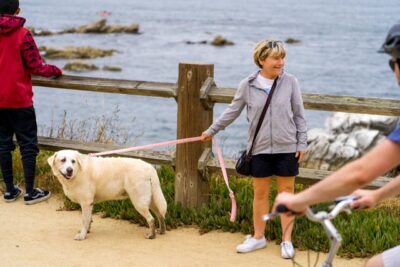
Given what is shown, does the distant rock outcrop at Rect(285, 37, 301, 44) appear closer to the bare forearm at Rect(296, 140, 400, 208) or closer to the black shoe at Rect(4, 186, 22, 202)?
the black shoe at Rect(4, 186, 22, 202)

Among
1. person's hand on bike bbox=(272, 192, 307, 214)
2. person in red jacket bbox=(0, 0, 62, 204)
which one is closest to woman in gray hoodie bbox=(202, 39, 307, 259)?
person in red jacket bbox=(0, 0, 62, 204)

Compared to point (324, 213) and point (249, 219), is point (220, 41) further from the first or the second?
point (324, 213)

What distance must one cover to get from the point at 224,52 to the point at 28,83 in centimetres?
4353

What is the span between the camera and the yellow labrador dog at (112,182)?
6.65m

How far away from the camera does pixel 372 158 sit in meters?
3.07

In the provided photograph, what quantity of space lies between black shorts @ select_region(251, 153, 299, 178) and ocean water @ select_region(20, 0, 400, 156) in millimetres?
3897

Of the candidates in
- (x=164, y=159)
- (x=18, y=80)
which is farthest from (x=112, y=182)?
Result: (x=18, y=80)

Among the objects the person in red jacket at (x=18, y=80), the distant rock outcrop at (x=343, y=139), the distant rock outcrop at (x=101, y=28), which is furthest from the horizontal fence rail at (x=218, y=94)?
the distant rock outcrop at (x=101, y=28)

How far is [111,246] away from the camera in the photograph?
262 inches

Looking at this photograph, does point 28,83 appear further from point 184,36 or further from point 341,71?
point 184,36

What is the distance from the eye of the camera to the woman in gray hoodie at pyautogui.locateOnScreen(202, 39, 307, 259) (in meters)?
6.14

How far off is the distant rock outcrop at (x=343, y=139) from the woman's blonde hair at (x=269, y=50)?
10.1m

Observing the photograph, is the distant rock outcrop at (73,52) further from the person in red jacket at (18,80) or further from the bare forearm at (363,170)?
the bare forearm at (363,170)

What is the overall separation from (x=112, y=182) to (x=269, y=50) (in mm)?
1744
